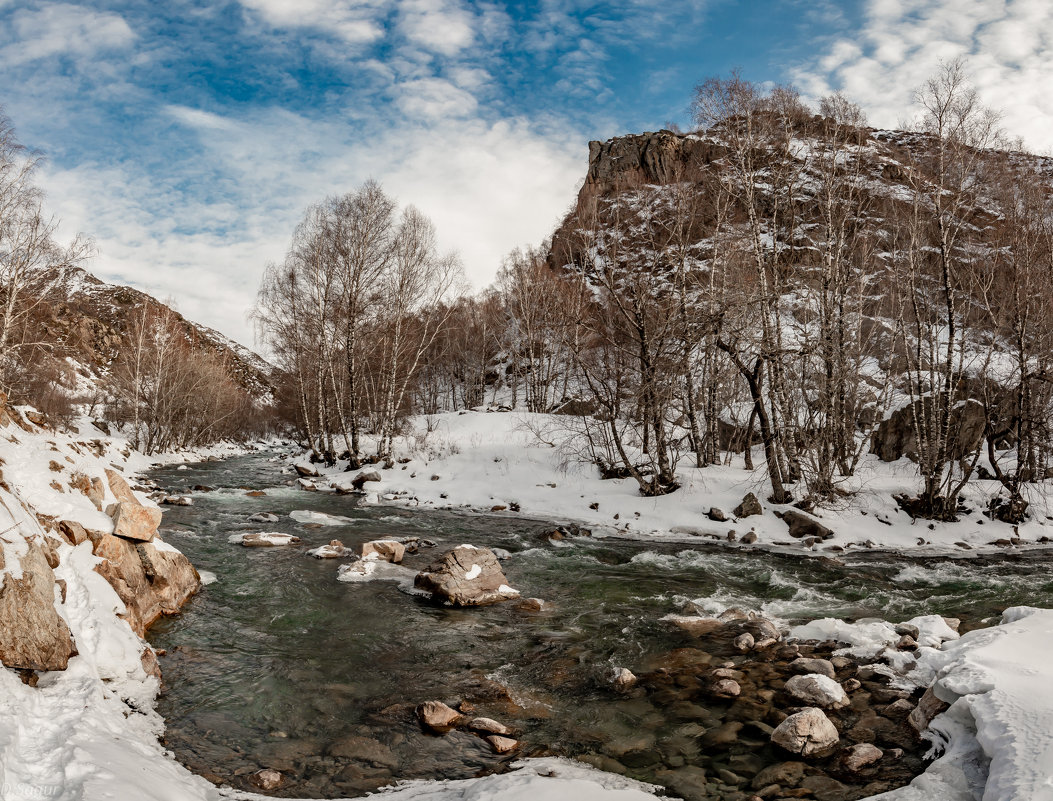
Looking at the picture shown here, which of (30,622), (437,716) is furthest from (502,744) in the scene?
(30,622)

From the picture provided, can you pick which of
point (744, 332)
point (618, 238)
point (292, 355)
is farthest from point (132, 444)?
point (744, 332)

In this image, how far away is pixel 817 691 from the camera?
5562 millimetres

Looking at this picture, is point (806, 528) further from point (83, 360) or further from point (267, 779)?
point (83, 360)

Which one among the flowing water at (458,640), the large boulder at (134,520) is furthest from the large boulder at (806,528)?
the large boulder at (134,520)

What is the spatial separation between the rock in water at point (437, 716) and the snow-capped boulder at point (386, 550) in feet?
19.1

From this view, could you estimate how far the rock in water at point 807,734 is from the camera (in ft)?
15.4

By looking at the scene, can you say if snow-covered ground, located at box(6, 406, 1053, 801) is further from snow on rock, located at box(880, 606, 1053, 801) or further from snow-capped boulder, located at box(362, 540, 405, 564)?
snow-capped boulder, located at box(362, 540, 405, 564)

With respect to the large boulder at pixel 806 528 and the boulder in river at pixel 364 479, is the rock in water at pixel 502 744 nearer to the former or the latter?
the large boulder at pixel 806 528

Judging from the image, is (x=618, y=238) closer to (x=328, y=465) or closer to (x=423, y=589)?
(x=423, y=589)

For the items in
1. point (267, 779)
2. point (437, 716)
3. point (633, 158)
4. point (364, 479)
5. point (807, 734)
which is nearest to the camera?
point (267, 779)

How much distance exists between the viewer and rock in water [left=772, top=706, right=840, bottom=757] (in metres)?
4.70

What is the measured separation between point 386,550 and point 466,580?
279 centimetres

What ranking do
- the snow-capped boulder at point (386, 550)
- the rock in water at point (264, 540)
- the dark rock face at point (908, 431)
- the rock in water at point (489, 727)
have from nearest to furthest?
the rock in water at point (489, 727) < the snow-capped boulder at point (386, 550) < the rock in water at point (264, 540) < the dark rock face at point (908, 431)

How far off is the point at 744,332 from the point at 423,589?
10350 millimetres
